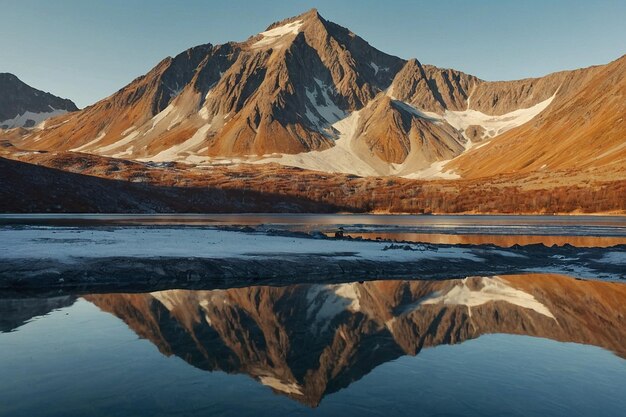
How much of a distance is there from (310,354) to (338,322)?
15.0 feet

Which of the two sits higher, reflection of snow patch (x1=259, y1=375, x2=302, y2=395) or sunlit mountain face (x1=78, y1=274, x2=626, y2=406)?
reflection of snow patch (x1=259, y1=375, x2=302, y2=395)

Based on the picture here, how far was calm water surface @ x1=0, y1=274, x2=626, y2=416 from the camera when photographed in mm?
11703

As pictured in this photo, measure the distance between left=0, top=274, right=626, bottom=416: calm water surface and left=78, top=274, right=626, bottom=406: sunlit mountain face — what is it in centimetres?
9

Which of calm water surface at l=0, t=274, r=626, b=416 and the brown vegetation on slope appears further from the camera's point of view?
the brown vegetation on slope

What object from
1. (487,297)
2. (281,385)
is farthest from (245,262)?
(281,385)

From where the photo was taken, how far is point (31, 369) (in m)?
13.4

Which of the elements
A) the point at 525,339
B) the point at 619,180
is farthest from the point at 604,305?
the point at 619,180

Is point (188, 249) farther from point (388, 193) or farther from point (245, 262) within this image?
point (388, 193)

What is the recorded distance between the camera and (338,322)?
20.5 metres

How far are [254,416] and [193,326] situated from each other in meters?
8.71

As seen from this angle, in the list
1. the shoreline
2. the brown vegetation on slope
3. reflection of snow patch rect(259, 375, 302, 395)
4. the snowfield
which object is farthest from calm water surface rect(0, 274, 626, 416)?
the brown vegetation on slope

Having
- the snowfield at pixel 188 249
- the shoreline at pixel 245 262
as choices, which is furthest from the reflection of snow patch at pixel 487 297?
the snowfield at pixel 188 249

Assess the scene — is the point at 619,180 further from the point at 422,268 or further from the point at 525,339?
the point at 525,339

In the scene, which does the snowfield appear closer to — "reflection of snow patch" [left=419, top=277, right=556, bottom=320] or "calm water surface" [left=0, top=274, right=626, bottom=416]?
"calm water surface" [left=0, top=274, right=626, bottom=416]
